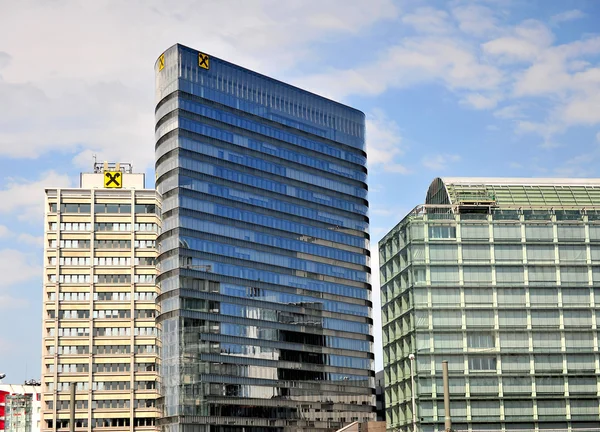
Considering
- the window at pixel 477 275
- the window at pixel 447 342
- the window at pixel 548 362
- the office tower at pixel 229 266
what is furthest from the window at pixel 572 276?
the office tower at pixel 229 266

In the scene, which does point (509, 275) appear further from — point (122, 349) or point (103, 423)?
point (103, 423)

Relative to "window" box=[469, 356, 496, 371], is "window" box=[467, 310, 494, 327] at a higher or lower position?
higher

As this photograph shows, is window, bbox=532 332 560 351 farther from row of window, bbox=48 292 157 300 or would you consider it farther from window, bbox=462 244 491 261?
row of window, bbox=48 292 157 300

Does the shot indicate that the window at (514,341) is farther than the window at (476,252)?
No

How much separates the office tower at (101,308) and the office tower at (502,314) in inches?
2781

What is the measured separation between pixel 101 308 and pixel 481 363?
87487 mm

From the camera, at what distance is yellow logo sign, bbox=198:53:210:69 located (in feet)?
606

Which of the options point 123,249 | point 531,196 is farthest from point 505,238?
point 123,249

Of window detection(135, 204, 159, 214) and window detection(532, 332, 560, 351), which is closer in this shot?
window detection(532, 332, 560, 351)

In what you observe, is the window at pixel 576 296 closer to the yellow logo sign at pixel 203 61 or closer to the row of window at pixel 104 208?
the yellow logo sign at pixel 203 61

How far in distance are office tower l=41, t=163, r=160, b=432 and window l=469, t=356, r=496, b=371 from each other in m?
79.5

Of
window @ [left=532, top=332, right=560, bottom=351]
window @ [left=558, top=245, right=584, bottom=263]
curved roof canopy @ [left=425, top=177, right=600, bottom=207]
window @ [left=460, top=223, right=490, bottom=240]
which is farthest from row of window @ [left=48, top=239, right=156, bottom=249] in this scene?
window @ [left=558, top=245, right=584, bottom=263]

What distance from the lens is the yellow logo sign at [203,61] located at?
184750mm

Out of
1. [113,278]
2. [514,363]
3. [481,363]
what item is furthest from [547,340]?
[113,278]
